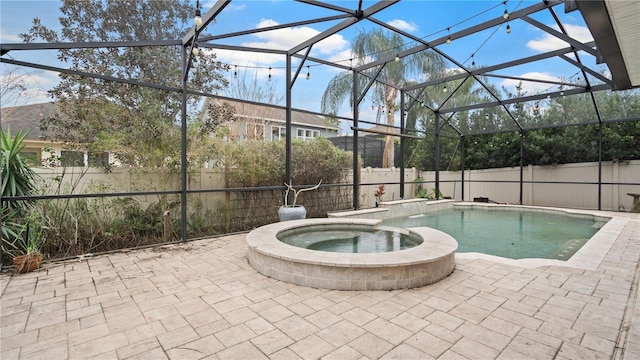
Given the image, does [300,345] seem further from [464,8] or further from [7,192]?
[464,8]

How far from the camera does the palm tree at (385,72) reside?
1189 cm

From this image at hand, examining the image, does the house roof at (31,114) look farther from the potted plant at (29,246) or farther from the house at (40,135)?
the potted plant at (29,246)

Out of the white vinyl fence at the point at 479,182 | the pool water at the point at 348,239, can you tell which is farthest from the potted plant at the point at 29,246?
the pool water at the point at 348,239

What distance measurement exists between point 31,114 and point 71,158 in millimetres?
1106

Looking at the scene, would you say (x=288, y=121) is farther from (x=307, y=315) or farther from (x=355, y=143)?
(x=307, y=315)

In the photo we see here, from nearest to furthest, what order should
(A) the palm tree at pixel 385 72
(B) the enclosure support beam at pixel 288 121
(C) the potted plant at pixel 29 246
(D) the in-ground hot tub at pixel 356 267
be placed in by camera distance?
(D) the in-ground hot tub at pixel 356 267 → (C) the potted plant at pixel 29 246 → (B) the enclosure support beam at pixel 288 121 → (A) the palm tree at pixel 385 72

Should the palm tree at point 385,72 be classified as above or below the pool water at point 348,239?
above

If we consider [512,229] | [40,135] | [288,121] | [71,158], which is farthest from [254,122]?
[512,229]

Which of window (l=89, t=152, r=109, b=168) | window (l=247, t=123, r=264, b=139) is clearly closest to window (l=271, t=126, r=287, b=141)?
window (l=247, t=123, r=264, b=139)

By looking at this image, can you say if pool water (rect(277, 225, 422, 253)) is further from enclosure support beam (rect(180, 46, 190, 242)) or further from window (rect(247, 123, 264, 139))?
window (rect(247, 123, 264, 139))

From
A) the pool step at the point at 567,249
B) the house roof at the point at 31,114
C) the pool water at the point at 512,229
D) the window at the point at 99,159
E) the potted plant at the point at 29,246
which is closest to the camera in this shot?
the potted plant at the point at 29,246

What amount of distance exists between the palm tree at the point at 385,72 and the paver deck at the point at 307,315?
9265 mm

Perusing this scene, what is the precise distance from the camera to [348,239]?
527cm

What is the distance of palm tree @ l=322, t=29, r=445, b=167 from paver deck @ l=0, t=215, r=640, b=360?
9.27m
